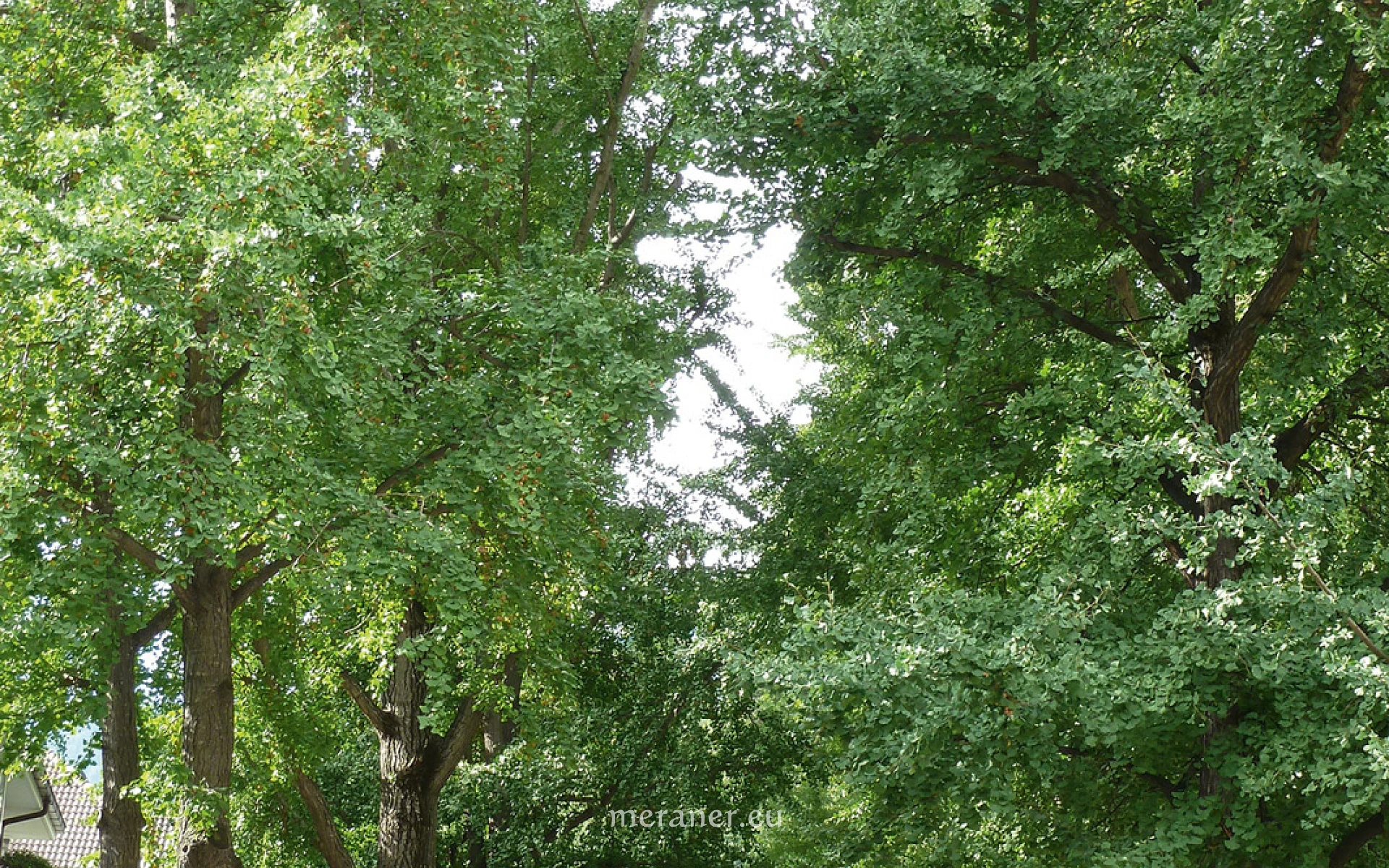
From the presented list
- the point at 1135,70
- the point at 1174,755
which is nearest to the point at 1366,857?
the point at 1174,755

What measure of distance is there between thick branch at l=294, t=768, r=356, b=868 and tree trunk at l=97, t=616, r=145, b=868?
2517mm

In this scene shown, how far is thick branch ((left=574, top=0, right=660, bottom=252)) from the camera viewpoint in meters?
15.8

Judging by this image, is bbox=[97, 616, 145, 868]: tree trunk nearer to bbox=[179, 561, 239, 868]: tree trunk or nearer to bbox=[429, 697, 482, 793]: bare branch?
bbox=[179, 561, 239, 868]: tree trunk

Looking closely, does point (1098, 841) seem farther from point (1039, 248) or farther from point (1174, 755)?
point (1039, 248)

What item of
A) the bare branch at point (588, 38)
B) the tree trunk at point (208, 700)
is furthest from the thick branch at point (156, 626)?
the bare branch at point (588, 38)

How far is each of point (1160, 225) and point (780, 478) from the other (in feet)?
22.5

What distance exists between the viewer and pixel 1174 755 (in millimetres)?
10562

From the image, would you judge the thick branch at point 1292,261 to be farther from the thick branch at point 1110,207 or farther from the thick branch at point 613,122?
the thick branch at point 613,122

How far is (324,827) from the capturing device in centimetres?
1617

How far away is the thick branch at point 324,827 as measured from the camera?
52.6 feet

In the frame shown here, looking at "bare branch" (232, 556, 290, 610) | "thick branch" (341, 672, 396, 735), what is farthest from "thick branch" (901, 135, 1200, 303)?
"thick branch" (341, 672, 396, 735)

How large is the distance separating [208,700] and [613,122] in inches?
319

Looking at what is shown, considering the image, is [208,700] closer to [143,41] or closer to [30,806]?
[143,41]

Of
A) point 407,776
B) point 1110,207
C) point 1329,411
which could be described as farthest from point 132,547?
point 1329,411
